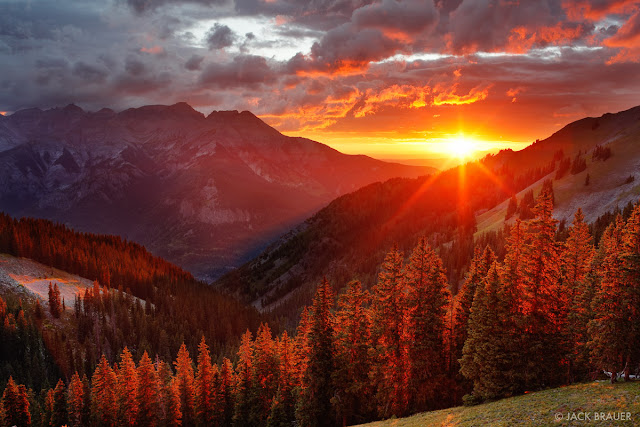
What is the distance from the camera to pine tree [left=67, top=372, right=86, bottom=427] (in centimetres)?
7012

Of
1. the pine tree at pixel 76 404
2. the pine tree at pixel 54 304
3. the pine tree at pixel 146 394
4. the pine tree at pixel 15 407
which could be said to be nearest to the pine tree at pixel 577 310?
the pine tree at pixel 146 394

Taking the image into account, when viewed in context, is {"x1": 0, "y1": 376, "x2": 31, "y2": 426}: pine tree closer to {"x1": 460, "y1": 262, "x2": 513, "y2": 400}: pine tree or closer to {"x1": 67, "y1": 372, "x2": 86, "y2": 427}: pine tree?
{"x1": 67, "y1": 372, "x2": 86, "y2": 427}: pine tree

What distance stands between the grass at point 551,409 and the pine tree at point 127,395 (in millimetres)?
47931

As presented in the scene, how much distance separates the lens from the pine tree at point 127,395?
62.3m

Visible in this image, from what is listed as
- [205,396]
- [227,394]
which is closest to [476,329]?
[227,394]

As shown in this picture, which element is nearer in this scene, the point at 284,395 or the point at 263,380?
the point at 284,395

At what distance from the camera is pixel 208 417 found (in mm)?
61562

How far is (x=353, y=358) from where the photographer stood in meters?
40.3

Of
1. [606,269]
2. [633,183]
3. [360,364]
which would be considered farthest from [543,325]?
[633,183]

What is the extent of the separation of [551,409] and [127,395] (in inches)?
2476

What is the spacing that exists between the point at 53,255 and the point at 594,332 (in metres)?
163

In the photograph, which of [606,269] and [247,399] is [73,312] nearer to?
[247,399]

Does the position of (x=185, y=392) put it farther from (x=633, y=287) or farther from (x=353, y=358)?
(x=633, y=287)

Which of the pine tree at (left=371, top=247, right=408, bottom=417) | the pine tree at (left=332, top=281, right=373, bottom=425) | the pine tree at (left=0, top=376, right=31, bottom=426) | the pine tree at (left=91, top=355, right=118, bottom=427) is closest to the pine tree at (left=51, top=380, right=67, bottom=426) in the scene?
the pine tree at (left=0, top=376, right=31, bottom=426)
